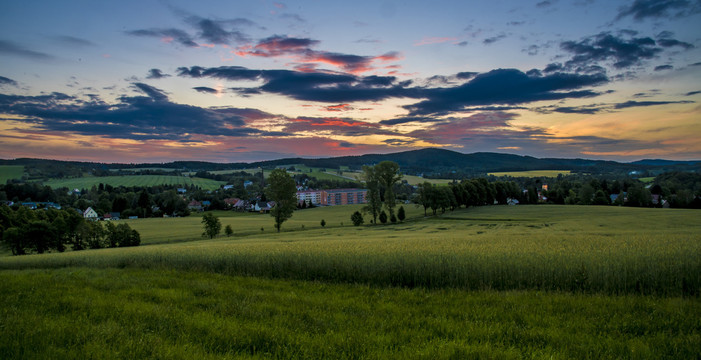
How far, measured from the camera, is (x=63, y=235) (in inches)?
1945

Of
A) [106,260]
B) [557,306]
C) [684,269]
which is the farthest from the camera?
[106,260]

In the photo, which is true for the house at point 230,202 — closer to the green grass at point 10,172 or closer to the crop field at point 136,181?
the crop field at point 136,181

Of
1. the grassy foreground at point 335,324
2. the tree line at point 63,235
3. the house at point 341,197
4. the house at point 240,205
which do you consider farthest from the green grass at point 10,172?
the grassy foreground at point 335,324

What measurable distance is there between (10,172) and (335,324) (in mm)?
182099

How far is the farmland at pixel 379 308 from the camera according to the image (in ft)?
17.2

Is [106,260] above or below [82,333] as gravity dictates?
below

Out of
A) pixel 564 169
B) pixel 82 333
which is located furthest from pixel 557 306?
pixel 564 169

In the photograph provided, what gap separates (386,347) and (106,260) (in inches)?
625

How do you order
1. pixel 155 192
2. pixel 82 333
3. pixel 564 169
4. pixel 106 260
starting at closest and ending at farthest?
pixel 82 333 < pixel 106 260 < pixel 155 192 < pixel 564 169

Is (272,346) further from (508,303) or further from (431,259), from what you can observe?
(431,259)

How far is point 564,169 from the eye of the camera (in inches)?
7387

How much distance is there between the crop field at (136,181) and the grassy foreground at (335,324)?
160 m

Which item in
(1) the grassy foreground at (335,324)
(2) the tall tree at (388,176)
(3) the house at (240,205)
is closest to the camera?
(1) the grassy foreground at (335,324)

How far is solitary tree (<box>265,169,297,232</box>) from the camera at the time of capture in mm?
51656
